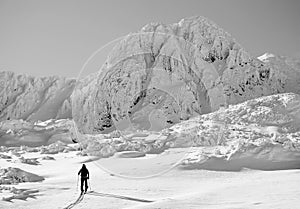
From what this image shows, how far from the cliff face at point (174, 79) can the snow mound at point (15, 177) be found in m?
30.5

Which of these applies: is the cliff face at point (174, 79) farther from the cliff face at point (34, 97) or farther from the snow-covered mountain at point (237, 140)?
the cliff face at point (34, 97)

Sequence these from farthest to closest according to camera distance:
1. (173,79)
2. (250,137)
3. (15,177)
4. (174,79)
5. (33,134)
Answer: (33,134), (174,79), (173,79), (250,137), (15,177)

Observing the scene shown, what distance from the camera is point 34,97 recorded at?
9156 cm

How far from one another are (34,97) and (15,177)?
74643mm

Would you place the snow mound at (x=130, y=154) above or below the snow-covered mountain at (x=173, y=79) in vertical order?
below

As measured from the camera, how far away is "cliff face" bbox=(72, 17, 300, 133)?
54.8 meters

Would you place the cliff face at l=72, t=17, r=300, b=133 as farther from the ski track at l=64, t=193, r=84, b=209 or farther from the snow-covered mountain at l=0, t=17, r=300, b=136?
the ski track at l=64, t=193, r=84, b=209

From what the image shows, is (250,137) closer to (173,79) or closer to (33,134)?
(173,79)

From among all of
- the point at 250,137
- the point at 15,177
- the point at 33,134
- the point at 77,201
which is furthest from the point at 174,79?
the point at 77,201

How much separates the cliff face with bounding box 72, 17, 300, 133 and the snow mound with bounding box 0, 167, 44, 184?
30.5 metres

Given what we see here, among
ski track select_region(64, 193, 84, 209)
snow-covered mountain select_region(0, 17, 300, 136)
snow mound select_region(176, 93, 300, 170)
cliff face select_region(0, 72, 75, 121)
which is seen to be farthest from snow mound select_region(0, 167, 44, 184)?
cliff face select_region(0, 72, 75, 121)

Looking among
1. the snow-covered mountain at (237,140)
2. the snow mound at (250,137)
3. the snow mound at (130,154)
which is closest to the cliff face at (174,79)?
the snow-covered mountain at (237,140)

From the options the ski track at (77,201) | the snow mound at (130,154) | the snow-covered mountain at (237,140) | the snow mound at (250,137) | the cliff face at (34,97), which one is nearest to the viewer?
the ski track at (77,201)

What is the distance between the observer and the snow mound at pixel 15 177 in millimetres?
20297
